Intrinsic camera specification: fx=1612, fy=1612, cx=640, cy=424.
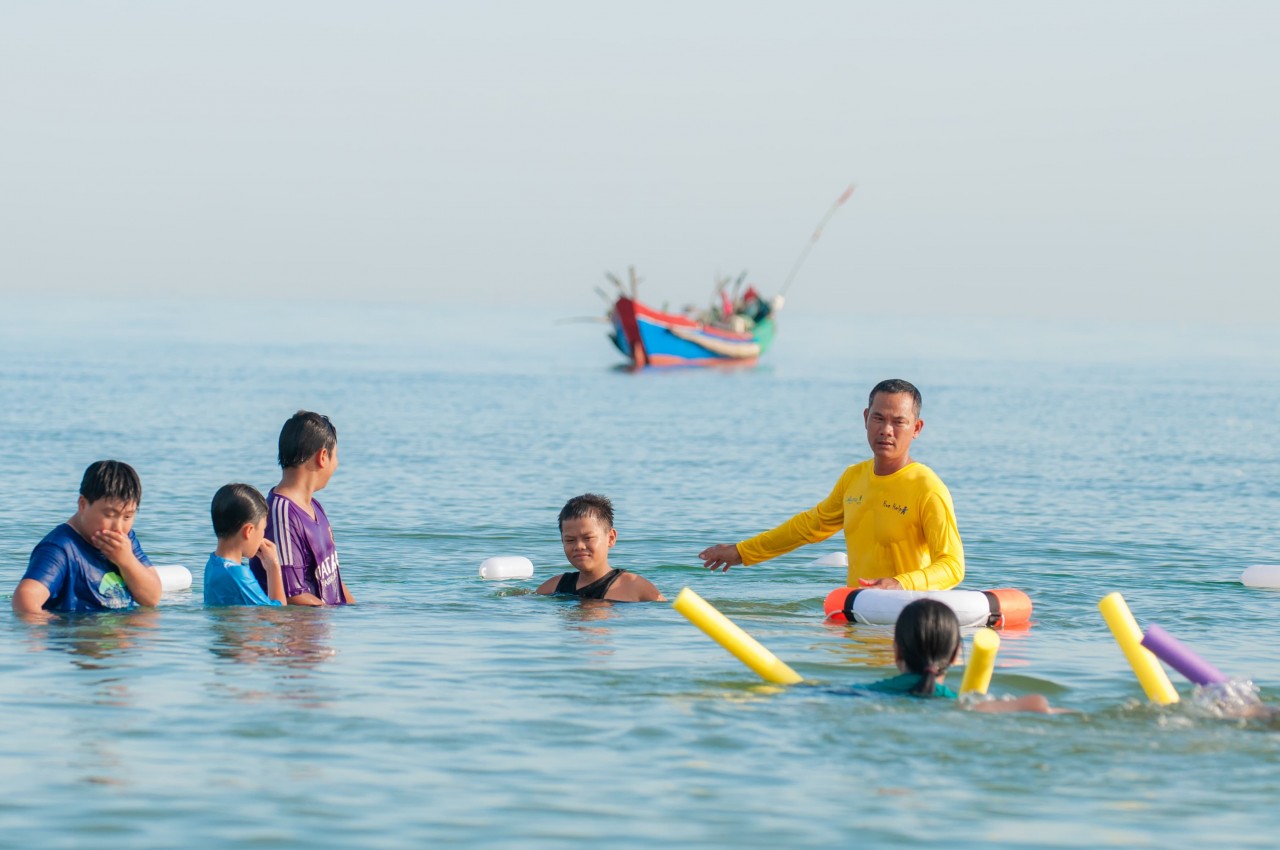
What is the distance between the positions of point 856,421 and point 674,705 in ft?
129

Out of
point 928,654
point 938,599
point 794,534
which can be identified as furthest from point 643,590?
point 928,654

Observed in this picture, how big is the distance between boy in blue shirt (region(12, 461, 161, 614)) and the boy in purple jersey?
79cm

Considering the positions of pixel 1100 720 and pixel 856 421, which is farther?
pixel 856 421

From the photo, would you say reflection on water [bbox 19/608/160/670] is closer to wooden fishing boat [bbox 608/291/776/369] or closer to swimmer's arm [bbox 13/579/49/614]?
swimmer's arm [bbox 13/579/49/614]

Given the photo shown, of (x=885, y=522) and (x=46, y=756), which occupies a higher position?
(x=885, y=522)

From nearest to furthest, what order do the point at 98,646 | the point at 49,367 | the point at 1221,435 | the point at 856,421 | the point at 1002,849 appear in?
1. the point at 1002,849
2. the point at 98,646
3. the point at 1221,435
4. the point at 856,421
5. the point at 49,367

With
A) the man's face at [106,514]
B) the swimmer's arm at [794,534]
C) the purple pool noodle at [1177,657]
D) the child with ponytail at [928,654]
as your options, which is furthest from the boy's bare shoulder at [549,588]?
the purple pool noodle at [1177,657]

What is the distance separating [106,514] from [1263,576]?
9.83 m

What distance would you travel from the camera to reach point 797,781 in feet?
23.5

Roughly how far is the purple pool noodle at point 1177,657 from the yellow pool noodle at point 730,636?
1.82 meters

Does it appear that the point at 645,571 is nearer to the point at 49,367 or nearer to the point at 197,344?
the point at 49,367

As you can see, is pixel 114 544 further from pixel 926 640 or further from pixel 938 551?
pixel 938 551

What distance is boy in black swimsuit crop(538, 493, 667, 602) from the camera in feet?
35.7

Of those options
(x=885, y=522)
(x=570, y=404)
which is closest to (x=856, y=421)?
(x=570, y=404)
